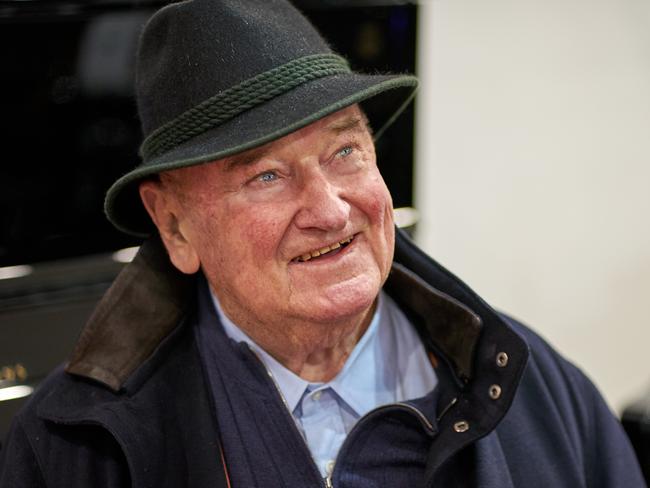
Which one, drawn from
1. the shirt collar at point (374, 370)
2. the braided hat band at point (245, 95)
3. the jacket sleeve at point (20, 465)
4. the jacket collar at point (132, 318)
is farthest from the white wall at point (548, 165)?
the jacket sleeve at point (20, 465)

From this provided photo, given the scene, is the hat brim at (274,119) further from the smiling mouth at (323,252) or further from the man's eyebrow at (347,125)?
the smiling mouth at (323,252)

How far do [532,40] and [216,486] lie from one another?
2.22m

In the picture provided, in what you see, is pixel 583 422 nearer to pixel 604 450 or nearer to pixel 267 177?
pixel 604 450

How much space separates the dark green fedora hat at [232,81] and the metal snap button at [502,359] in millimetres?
418

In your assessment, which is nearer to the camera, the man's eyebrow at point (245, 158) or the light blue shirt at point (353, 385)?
the man's eyebrow at point (245, 158)

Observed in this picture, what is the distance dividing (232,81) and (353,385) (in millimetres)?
510

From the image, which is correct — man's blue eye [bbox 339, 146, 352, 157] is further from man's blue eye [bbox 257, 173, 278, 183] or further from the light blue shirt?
the light blue shirt

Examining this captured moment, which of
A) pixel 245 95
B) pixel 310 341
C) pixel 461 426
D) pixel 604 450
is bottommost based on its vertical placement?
pixel 604 450

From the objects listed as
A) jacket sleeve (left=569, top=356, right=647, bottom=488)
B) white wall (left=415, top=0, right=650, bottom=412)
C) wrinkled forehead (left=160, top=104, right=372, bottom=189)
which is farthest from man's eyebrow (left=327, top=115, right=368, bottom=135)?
white wall (left=415, top=0, right=650, bottom=412)

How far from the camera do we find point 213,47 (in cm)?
132

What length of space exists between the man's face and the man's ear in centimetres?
9

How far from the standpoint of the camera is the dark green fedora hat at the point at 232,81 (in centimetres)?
128

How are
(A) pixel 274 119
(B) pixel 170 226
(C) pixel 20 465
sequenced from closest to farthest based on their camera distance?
(A) pixel 274 119, (C) pixel 20 465, (B) pixel 170 226

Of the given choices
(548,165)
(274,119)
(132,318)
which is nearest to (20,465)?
(132,318)
